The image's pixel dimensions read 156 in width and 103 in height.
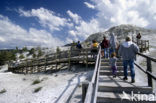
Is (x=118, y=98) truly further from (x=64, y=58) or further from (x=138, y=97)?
(x=64, y=58)

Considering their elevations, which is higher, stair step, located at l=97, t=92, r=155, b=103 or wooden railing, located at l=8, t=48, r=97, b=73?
wooden railing, located at l=8, t=48, r=97, b=73

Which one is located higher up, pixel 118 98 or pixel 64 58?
pixel 64 58

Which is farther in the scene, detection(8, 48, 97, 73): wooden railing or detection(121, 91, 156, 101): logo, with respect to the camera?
detection(8, 48, 97, 73): wooden railing

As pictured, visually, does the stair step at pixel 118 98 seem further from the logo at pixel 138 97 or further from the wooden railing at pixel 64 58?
the wooden railing at pixel 64 58

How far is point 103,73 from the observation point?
612 centimetres

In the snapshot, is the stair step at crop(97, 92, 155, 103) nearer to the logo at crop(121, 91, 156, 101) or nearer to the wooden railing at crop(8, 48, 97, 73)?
the logo at crop(121, 91, 156, 101)

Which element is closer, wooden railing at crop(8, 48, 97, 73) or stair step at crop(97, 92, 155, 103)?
stair step at crop(97, 92, 155, 103)

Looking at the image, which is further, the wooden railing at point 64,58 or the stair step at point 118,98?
the wooden railing at point 64,58

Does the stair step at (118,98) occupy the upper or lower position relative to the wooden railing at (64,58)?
lower

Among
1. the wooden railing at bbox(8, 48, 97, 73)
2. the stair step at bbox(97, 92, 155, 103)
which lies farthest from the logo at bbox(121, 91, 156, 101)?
the wooden railing at bbox(8, 48, 97, 73)

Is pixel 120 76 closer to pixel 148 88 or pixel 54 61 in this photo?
pixel 148 88

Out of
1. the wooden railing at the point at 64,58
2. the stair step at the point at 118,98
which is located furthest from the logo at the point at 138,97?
the wooden railing at the point at 64,58

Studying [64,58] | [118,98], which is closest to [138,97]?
[118,98]

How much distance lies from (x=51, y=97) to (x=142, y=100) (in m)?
4.76
